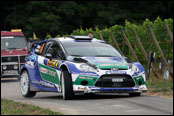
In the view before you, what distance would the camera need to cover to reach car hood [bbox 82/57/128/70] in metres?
14.4

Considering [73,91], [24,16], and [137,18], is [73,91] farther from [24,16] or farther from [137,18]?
[24,16]

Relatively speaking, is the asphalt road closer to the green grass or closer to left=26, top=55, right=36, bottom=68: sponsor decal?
the green grass

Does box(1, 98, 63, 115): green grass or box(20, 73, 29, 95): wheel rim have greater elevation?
box(20, 73, 29, 95): wheel rim

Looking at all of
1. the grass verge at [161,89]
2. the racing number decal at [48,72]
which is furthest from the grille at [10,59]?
the racing number decal at [48,72]

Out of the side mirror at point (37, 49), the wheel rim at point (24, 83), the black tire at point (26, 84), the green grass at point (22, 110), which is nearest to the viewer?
the green grass at point (22, 110)

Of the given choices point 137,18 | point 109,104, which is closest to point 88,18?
point 137,18

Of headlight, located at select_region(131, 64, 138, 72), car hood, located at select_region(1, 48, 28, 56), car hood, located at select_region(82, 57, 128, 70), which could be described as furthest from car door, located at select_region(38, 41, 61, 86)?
car hood, located at select_region(1, 48, 28, 56)

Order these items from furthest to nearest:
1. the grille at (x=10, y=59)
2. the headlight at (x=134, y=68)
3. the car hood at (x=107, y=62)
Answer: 1. the grille at (x=10, y=59)
2. the headlight at (x=134, y=68)
3. the car hood at (x=107, y=62)

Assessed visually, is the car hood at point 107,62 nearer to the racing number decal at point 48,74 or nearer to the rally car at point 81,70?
the rally car at point 81,70

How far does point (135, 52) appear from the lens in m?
24.9

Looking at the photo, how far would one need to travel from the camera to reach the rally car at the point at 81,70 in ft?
47.0

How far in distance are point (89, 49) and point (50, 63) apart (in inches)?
41.1

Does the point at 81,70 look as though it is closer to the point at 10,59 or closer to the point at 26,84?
the point at 26,84

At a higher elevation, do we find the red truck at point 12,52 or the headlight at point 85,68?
the red truck at point 12,52
